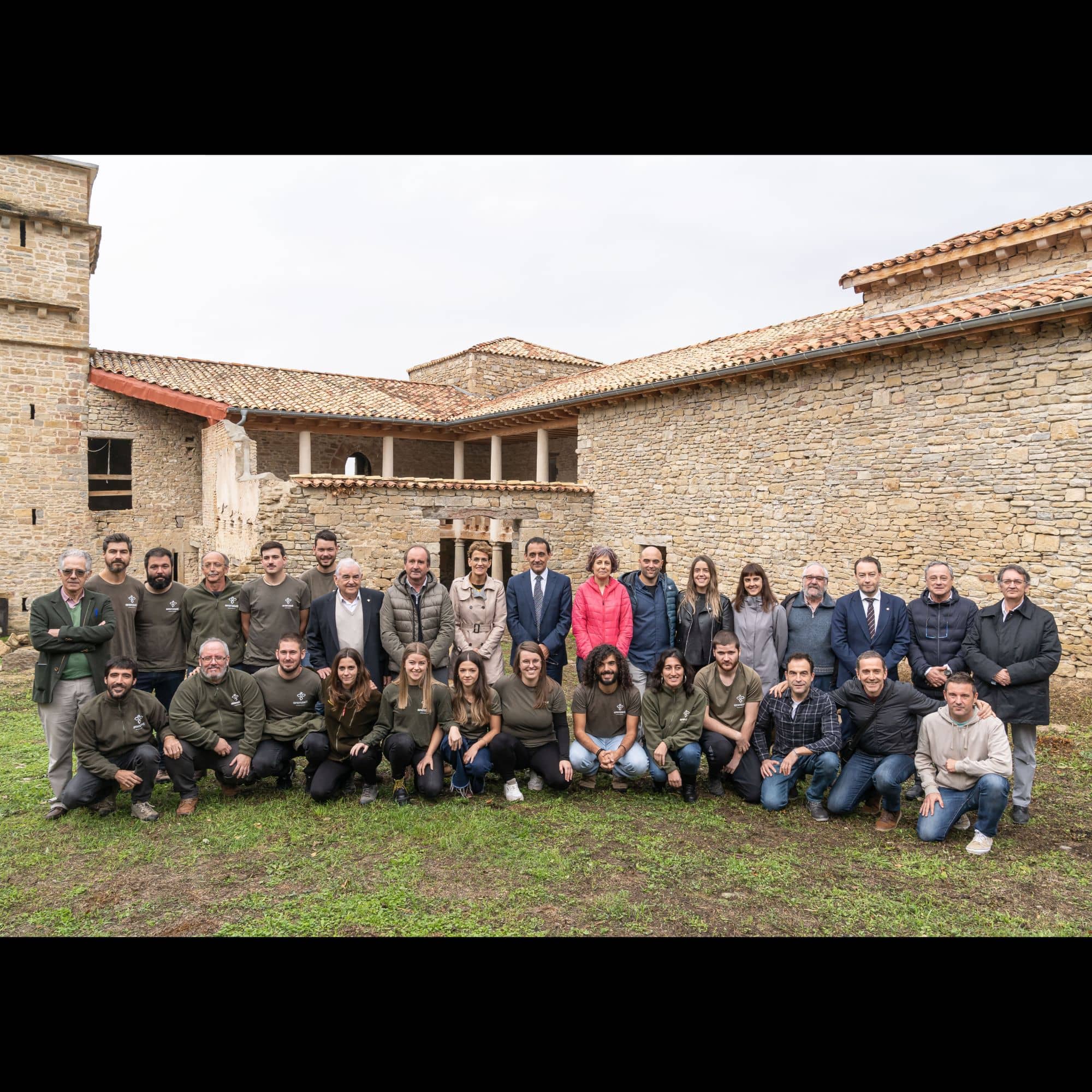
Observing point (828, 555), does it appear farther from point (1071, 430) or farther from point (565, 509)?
point (565, 509)

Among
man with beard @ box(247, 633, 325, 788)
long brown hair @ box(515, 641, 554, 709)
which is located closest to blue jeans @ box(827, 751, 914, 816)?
long brown hair @ box(515, 641, 554, 709)

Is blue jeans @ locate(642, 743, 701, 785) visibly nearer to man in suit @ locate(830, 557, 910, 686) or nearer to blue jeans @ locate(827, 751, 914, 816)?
blue jeans @ locate(827, 751, 914, 816)

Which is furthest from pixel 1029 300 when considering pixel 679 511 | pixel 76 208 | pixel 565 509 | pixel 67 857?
pixel 76 208

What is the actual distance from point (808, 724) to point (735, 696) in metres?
0.48

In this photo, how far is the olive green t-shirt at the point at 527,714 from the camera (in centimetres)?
518

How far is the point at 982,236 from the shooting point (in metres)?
10.9

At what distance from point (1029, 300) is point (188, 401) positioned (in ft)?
44.1

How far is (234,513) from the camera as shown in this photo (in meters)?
13.4

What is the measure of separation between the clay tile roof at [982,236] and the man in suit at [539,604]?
28.3 feet

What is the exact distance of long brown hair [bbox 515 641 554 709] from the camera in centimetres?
515

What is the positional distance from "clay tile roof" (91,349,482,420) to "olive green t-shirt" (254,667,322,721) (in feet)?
34.8

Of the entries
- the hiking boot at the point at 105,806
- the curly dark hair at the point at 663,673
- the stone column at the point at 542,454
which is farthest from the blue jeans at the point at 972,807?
the stone column at the point at 542,454

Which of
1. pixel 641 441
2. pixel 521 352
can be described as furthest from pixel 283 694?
pixel 521 352

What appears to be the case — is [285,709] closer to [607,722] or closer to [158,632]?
[158,632]
